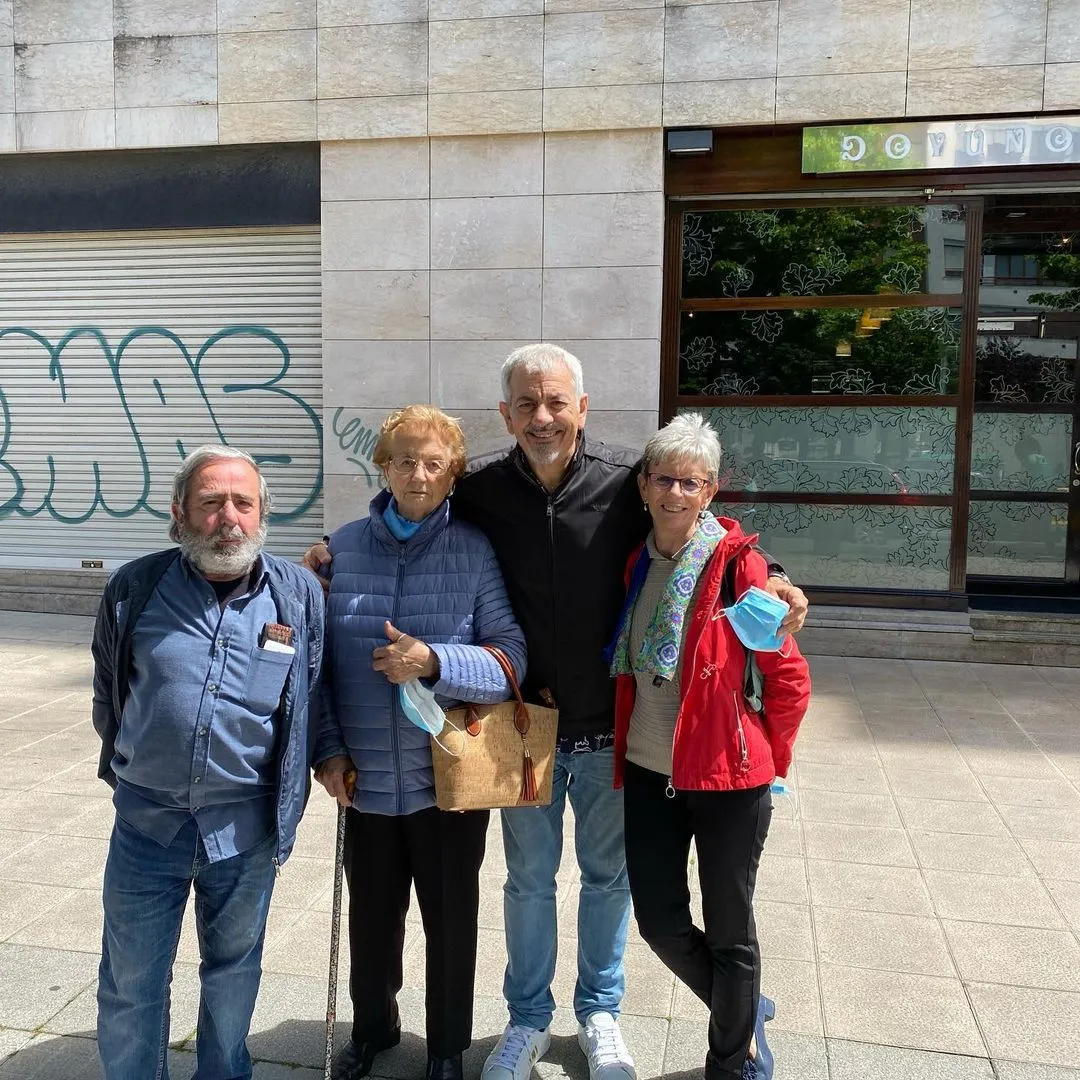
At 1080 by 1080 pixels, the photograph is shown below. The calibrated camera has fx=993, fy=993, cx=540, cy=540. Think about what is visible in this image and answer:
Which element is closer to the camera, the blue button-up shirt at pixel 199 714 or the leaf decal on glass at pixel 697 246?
the blue button-up shirt at pixel 199 714

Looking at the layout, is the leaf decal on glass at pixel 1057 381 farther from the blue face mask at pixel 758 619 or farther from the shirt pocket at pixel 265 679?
the shirt pocket at pixel 265 679

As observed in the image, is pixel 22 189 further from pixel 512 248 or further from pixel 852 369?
pixel 852 369

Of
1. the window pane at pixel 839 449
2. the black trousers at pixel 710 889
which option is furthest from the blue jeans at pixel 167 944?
the window pane at pixel 839 449

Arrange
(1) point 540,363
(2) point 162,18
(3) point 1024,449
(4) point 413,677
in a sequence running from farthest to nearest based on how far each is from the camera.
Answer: (3) point 1024,449 → (2) point 162,18 → (1) point 540,363 → (4) point 413,677

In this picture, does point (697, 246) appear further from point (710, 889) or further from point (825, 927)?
point (710, 889)

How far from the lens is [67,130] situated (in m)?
8.44

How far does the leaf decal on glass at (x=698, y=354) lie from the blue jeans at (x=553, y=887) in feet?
19.7

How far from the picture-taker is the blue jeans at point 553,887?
272 centimetres

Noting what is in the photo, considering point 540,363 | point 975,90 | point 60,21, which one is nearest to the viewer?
point 540,363

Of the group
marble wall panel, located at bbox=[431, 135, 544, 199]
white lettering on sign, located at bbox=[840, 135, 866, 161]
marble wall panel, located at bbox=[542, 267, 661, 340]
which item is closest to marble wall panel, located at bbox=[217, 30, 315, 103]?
marble wall panel, located at bbox=[431, 135, 544, 199]

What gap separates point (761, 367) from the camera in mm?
8211

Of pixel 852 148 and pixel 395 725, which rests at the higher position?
pixel 852 148

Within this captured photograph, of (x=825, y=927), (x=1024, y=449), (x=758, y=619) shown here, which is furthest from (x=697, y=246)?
(x=758, y=619)

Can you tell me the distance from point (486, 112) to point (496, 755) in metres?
6.52
